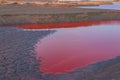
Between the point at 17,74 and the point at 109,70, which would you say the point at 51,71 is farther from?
the point at 109,70

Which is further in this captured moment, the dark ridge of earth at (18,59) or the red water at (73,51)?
the red water at (73,51)

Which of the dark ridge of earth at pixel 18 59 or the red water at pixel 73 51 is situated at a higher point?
the dark ridge of earth at pixel 18 59

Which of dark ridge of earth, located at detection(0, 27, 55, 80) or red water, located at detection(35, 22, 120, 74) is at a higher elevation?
dark ridge of earth, located at detection(0, 27, 55, 80)

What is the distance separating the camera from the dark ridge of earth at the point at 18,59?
43.3ft

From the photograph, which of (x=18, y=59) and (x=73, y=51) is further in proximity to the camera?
(x=73, y=51)

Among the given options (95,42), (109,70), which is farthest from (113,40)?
(109,70)

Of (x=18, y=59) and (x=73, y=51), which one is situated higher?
(x=18, y=59)

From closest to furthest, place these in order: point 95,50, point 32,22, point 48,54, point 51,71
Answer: point 51,71, point 48,54, point 95,50, point 32,22

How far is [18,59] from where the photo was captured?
655 inches

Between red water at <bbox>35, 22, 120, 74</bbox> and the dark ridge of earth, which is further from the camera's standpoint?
red water at <bbox>35, 22, 120, 74</bbox>

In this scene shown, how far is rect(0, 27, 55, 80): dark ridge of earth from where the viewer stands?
43.3 ft

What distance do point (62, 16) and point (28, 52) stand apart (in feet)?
81.9

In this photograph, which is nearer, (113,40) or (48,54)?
(48,54)

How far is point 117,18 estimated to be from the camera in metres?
46.5
